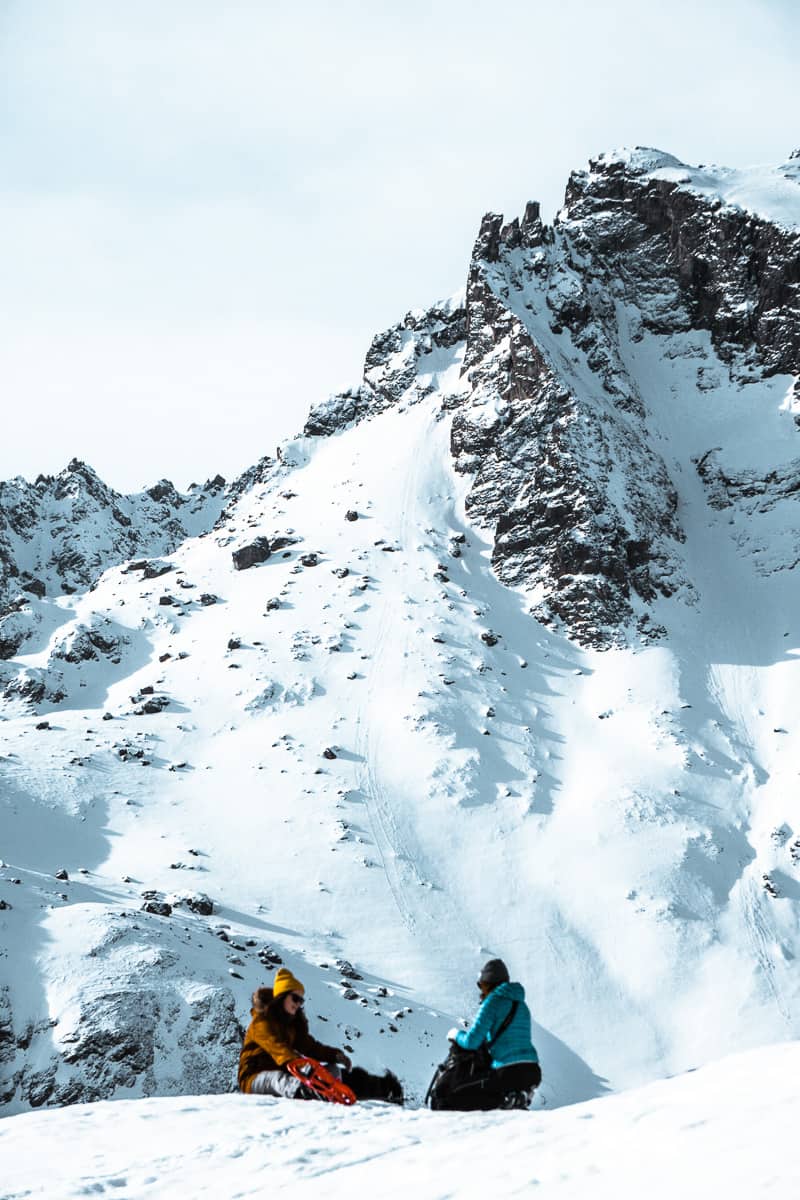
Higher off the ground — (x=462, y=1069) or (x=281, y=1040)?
(x=281, y=1040)

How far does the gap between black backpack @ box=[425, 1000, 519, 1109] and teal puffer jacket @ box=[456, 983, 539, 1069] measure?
49 millimetres

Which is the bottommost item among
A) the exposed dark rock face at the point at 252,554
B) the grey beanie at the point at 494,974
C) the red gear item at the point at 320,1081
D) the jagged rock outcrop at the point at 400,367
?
the red gear item at the point at 320,1081

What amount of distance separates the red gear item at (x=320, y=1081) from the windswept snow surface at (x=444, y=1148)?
338 millimetres

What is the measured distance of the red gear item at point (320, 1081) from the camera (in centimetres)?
1096

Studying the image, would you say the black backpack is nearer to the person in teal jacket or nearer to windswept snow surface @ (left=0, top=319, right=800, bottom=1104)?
the person in teal jacket

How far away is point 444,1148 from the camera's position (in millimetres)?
8203

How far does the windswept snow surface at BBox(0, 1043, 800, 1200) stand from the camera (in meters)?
6.46

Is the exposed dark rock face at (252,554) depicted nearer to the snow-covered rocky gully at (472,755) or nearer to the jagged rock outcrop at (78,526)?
the snow-covered rocky gully at (472,755)

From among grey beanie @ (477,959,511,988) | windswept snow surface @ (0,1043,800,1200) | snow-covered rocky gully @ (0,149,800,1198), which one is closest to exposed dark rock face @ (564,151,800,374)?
snow-covered rocky gully @ (0,149,800,1198)

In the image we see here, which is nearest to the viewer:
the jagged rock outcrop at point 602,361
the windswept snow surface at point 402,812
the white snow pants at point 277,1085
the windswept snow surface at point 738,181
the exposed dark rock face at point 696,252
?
A: the white snow pants at point 277,1085


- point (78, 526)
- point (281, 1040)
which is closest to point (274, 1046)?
point (281, 1040)

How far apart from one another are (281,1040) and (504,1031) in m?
3.08

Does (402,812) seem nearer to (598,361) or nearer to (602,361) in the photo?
(598,361)

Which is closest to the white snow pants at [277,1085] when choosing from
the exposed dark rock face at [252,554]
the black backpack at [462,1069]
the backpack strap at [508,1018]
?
the black backpack at [462,1069]
